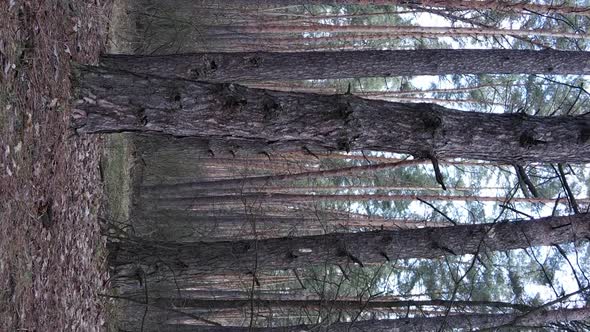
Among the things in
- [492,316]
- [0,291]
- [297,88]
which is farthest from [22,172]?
[297,88]

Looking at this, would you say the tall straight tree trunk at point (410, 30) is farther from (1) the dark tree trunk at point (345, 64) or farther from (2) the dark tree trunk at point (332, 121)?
(2) the dark tree trunk at point (332, 121)

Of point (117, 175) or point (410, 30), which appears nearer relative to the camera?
point (117, 175)

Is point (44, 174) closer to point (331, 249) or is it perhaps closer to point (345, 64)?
point (331, 249)

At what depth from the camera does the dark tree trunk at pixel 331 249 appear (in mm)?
6688

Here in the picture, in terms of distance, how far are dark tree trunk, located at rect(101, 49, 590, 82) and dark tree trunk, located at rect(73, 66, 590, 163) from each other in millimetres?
1933

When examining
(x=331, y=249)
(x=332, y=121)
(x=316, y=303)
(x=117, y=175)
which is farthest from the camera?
(x=117, y=175)

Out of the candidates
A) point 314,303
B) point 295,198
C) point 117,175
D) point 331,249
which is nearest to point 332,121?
point 331,249

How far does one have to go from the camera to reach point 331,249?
6852 millimetres

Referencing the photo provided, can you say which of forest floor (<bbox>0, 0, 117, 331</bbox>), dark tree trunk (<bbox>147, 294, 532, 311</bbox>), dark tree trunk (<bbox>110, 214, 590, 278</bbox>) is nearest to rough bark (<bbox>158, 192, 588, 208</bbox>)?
dark tree trunk (<bbox>147, 294, 532, 311</bbox>)

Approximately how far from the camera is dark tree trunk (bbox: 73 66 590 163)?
453 centimetres

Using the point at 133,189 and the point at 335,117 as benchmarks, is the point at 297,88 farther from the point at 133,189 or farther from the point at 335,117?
the point at 335,117

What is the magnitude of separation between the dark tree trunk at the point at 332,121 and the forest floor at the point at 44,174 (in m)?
0.56

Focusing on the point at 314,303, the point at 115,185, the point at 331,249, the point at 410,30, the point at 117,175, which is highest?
the point at 410,30

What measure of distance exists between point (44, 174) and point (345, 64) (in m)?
3.59
